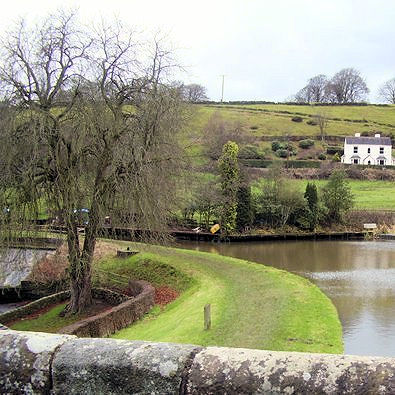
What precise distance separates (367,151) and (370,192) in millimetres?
23220

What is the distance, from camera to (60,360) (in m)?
3.34

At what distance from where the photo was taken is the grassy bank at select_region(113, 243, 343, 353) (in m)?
17.3

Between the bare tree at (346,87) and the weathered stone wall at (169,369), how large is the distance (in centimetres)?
15150

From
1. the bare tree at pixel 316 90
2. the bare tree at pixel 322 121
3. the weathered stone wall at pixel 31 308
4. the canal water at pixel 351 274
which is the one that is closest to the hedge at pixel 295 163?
the bare tree at pixel 322 121

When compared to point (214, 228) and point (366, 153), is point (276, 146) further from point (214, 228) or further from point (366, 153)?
point (214, 228)

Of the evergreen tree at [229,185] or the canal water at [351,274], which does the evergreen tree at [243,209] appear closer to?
the evergreen tree at [229,185]

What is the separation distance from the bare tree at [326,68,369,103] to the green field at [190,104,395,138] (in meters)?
21.7

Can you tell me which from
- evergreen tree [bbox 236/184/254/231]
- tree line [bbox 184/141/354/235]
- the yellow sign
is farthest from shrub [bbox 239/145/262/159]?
the yellow sign

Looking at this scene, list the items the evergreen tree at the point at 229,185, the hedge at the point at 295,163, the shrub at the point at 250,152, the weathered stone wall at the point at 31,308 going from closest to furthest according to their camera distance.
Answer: the weathered stone wall at the point at 31,308 → the evergreen tree at the point at 229,185 → the shrub at the point at 250,152 → the hedge at the point at 295,163

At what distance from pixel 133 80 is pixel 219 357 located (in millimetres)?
20450

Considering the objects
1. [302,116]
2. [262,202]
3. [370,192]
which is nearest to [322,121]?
[302,116]

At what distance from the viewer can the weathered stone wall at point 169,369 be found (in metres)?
2.94

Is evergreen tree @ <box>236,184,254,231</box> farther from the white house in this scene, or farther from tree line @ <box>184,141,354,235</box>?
the white house

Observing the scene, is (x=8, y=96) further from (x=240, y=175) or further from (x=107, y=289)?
(x=240, y=175)
